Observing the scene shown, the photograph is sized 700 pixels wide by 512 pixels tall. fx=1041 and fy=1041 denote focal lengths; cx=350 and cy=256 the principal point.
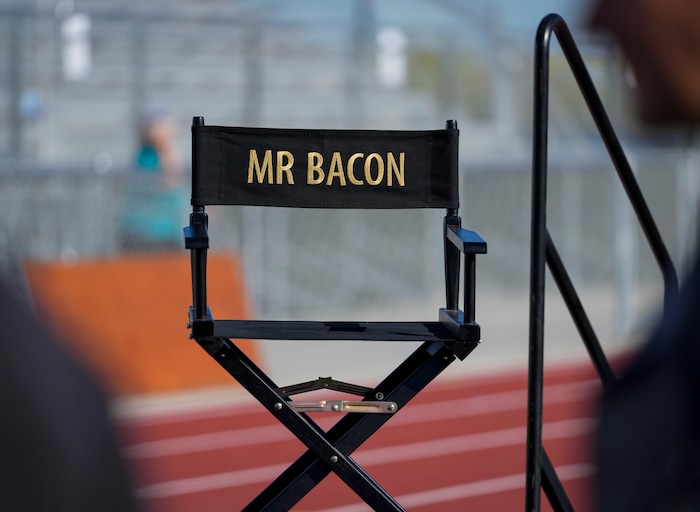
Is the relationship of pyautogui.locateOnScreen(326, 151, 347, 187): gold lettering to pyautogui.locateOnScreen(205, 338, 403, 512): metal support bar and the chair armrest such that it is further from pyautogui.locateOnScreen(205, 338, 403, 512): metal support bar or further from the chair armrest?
pyautogui.locateOnScreen(205, 338, 403, 512): metal support bar

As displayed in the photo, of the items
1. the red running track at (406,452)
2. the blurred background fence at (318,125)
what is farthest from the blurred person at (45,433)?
the red running track at (406,452)

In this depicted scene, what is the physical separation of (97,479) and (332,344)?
8.25 meters

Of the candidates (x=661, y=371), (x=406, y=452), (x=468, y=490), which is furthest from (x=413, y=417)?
(x=661, y=371)

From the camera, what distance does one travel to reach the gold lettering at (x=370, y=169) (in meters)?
2.55

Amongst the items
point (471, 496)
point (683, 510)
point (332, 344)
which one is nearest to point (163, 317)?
point (332, 344)

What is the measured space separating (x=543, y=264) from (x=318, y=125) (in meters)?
12.7

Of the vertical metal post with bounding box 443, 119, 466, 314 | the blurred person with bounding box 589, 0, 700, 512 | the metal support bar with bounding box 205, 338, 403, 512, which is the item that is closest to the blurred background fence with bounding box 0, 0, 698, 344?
the vertical metal post with bounding box 443, 119, 466, 314

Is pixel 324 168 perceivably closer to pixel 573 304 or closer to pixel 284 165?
pixel 284 165

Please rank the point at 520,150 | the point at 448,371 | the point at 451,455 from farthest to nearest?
Answer: the point at 520,150
the point at 448,371
the point at 451,455

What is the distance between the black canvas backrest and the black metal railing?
0.37m

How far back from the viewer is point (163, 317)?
778cm

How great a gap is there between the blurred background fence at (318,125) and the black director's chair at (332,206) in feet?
6.54

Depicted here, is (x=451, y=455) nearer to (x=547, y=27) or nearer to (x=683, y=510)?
(x=547, y=27)

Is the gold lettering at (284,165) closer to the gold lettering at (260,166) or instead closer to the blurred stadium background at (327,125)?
the gold lettering at (260,166)
